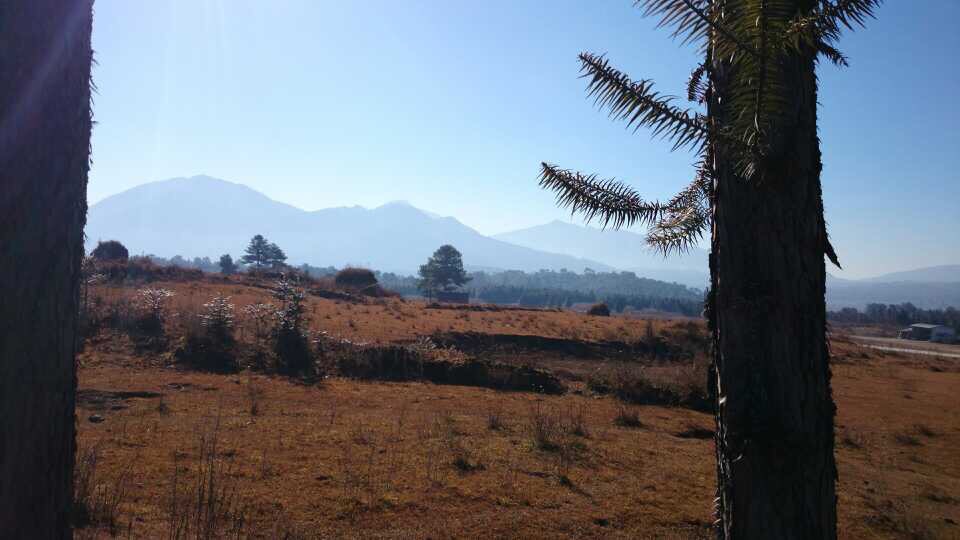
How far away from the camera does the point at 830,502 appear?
1674mm

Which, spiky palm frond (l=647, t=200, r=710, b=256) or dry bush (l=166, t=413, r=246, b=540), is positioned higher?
spiky palm frond (l=647, t=200, r=710, b=256)

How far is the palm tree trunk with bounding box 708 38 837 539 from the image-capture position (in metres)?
1.62

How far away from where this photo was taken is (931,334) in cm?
5944

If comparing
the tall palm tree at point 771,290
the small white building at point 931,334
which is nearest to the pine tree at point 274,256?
the tall palm tree at point 771,290

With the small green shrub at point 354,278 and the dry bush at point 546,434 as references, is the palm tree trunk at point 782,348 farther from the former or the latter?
the small green shrub at point 354,278

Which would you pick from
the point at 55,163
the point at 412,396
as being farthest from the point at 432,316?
the point at 55,163

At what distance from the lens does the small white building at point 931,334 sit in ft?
189

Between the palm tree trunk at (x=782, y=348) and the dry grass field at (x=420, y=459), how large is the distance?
3.15 meters

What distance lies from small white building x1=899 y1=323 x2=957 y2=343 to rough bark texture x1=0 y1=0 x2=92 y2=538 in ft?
235

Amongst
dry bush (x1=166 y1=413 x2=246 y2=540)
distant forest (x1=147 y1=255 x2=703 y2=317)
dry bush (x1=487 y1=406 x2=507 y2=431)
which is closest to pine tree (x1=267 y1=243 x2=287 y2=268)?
distant forest (x1=147 y1=255 x2=703 y2=317)

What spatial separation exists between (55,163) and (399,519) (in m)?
3.57

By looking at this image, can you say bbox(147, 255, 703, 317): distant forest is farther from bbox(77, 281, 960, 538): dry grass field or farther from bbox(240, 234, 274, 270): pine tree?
bbox(77, 281, 960, 538): dry grass field

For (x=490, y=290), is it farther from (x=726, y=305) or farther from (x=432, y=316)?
(x=726, y=305)

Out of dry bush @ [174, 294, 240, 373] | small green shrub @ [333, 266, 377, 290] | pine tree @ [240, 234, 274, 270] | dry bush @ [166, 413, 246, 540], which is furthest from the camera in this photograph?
pine tree @ [240, 234, 274, 270]
